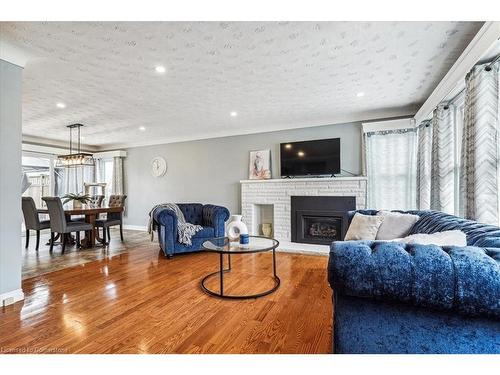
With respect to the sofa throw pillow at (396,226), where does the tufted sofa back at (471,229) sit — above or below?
above

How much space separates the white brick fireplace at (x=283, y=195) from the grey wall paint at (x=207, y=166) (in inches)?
12.6

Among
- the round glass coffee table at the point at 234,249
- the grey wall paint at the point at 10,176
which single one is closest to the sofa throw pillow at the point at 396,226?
the round glass coffee table at the point at 234,249

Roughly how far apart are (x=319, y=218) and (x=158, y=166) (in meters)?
4.03

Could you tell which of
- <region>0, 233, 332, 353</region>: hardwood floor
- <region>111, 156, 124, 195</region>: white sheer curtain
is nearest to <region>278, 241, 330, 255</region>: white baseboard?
<region>0, 233, 332, 353</region>: hardwood floor

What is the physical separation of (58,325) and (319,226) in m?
→ 3.71

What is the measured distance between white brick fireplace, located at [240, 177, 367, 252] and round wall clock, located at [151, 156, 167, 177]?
224 cm

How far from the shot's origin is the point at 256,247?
251 cm

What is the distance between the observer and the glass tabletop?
2383 mm

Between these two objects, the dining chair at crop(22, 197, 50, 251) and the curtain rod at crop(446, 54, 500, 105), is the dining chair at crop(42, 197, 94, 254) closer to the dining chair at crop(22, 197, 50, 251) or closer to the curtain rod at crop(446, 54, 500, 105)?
the dining chair at crop(22, 197, 50, 251)

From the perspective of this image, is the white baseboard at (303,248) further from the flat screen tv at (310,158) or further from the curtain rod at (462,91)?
the curtain rod at (462,91)

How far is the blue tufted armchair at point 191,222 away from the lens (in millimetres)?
3750

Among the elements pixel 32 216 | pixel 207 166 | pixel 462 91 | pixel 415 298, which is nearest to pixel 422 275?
pixel 415 298
